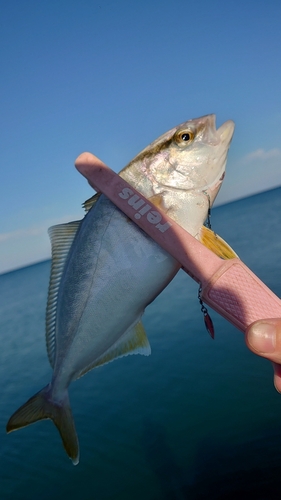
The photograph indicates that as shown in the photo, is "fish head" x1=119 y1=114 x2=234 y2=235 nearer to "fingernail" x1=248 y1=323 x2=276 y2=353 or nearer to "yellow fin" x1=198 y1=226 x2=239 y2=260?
"yellow fin" x1=198 y1=226 x2=239 y2=260

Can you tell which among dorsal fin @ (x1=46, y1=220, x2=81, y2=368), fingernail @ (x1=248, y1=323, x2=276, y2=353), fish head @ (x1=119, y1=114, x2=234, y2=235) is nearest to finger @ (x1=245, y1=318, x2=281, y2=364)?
fingernail @ (x1=248, y1=323, x2=276, y2=353)

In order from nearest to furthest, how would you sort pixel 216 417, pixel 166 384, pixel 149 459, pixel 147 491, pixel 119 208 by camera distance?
pixel 119 208 → pixel 147 491 → pixel 149 459 → pixel 216 417 → pixel 166 384

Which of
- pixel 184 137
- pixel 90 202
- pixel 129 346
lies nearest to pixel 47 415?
pixel 129 346

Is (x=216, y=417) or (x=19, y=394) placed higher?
(x=216, y=417)

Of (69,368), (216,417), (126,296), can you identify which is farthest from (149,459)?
(126,296)

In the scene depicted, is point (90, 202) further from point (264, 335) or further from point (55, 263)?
point (264, 335)

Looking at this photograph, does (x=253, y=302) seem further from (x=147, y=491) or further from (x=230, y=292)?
(x=147, y=491)
